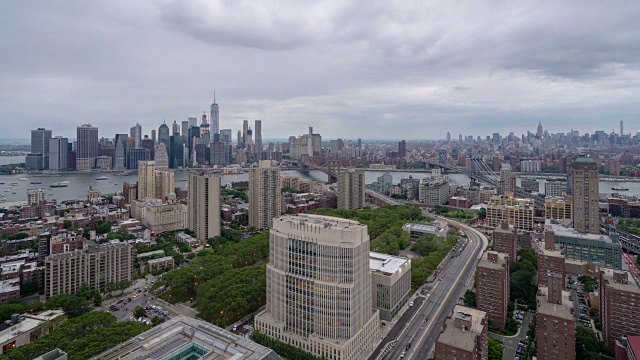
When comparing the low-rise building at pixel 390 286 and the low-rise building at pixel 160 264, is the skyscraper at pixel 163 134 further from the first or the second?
the low-rise building at pixel 390 286

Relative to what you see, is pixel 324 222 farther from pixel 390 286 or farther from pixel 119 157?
pixel 119 157

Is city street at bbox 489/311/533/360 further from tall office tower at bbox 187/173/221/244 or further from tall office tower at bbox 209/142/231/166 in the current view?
tall office tower at bbox 209/142/231/166

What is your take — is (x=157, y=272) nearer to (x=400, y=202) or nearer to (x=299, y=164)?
(x=400, y=202)

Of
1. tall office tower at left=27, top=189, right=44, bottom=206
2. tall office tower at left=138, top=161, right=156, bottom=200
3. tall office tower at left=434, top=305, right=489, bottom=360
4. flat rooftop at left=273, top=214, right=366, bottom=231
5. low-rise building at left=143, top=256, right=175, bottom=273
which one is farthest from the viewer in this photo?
tall office tower at left=138, top=161, right=156, bottom=200

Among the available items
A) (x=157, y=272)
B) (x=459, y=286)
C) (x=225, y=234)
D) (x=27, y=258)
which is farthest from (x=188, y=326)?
(x=225, y=234)

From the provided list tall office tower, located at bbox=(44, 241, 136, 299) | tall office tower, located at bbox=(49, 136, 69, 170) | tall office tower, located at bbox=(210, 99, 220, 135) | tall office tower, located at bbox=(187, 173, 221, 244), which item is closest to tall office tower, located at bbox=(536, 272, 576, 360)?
tall office tower, located at bbox=(44, 241, 136, 299)

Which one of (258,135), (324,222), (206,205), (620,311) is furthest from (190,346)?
(258,135)

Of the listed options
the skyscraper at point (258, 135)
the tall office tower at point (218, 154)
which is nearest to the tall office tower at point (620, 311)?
the tall office tower at point (218, 154)
